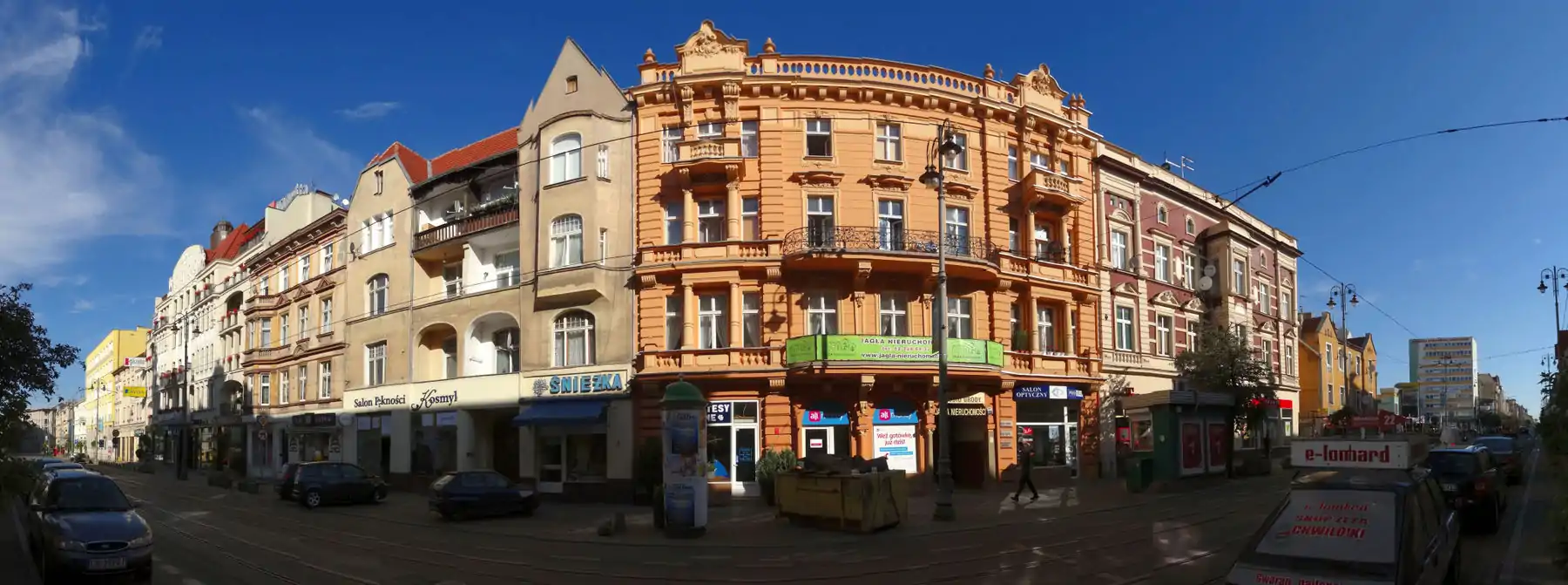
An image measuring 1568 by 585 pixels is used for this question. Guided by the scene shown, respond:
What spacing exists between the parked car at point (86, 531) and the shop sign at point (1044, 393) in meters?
24.2

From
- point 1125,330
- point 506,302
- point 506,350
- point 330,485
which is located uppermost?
point 506,302

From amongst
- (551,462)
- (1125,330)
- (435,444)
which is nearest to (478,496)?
(551,462)

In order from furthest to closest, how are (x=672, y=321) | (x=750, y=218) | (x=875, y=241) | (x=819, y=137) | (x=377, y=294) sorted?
(x=377, y=294)
(x=819, y=137)
(x=750, y=218)
(x=672, y=321)
(x=875, y=241)

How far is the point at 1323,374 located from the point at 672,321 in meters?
47.5

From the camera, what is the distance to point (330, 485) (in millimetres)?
28188

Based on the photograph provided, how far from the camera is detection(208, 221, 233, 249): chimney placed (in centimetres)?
7294

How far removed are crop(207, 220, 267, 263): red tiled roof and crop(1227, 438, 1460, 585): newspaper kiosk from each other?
195ft

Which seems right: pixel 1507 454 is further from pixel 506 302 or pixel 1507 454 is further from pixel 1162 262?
pixel 506 302

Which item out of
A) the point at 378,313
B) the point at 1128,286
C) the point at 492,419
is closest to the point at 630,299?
the point at 492,419

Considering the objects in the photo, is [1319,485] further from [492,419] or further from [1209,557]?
[492,419]

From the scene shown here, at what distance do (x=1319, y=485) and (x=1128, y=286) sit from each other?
2776cm

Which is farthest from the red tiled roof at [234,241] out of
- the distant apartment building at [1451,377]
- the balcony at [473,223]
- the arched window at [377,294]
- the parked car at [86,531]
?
the distant apartment building at [1451,377]

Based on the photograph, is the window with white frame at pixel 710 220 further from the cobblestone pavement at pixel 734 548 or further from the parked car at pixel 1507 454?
the parked car at pixel 1507 454

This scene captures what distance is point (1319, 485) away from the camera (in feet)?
27.9
